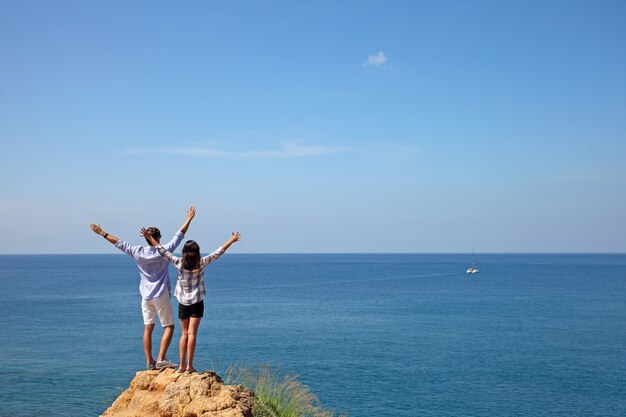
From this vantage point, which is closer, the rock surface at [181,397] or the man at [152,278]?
the rock surface at [181,397]

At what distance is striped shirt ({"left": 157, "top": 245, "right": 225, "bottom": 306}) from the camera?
9414mm

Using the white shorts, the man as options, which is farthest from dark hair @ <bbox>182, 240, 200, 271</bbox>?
the white shorts

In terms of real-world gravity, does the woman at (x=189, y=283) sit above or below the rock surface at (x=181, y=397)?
above

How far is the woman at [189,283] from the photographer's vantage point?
9.34 metres

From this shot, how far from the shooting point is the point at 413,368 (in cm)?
3497

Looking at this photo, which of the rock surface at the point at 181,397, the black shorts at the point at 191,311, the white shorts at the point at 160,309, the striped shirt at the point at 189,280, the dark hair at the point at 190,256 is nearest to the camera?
the rock surface at the point at 181,397

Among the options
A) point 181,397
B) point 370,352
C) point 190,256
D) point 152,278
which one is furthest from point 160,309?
point 370,352

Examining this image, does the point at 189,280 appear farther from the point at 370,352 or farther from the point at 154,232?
the point at 370,352

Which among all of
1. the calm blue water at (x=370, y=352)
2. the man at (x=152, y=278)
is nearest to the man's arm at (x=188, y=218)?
the man at (x=152, y=278)

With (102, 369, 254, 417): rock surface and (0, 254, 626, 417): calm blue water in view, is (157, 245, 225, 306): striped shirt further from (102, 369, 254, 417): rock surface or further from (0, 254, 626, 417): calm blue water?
(0, 254, 626, 417): calm blue water

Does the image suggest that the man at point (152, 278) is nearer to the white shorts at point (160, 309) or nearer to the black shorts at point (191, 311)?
the white shorts at point (160, 309)

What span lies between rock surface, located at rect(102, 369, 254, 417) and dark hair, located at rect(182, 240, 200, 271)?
1.91 m

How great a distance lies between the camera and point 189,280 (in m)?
9.46

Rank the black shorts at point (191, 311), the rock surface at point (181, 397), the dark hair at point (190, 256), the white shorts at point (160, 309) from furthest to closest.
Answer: the white shorts at point (160, 309), the black shorts at point (191, 311), the dark hair at point (190, 256), the rock surface at point (181, 397)
